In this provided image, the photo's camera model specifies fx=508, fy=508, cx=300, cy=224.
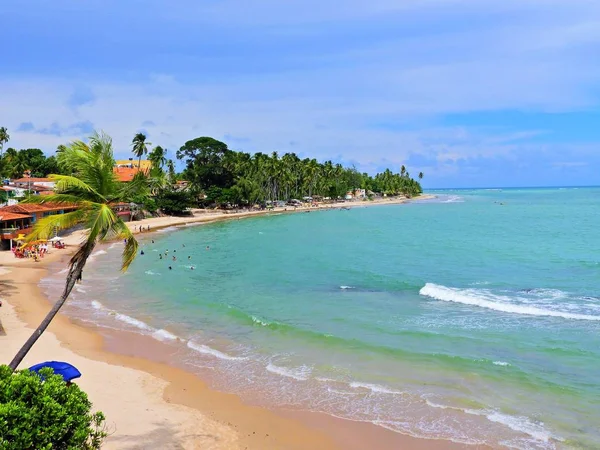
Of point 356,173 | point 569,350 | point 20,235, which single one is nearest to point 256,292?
point 569,350

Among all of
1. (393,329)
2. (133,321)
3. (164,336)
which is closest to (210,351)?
(164,336)

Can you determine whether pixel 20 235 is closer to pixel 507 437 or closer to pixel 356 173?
pixel 507 437

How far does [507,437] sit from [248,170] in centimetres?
9970

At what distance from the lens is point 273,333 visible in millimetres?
21188

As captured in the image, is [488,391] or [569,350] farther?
[569,350]

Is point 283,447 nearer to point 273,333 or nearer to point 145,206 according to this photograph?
point 273,333

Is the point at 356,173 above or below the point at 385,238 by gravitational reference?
above

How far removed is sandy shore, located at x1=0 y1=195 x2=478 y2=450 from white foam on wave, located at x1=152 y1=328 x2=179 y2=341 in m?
0.94

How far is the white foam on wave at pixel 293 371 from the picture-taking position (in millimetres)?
16328

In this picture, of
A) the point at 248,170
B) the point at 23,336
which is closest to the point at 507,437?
the point at 23,336

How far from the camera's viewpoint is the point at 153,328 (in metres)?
22.1

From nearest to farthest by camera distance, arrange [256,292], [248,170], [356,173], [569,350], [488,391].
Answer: [488,391]
[569,350]
[256,292]
[248,170]
[356,173]

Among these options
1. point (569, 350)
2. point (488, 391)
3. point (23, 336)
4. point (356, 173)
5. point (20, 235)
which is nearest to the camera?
point (488, 391)

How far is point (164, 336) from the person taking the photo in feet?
68.5
